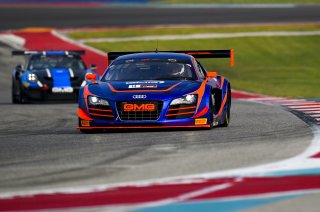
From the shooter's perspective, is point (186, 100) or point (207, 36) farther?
point (207, 36)

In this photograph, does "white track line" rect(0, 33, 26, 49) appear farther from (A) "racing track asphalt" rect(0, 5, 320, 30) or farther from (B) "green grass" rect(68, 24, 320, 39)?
(A) "racing track asphalt" rect(0, 5, 320, 30)

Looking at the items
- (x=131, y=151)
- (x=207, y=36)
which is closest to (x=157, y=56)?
(x=131, y=151)

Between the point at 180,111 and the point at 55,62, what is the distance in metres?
11.8

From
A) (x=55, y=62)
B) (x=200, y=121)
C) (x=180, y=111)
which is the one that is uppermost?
(x=180, y=111)

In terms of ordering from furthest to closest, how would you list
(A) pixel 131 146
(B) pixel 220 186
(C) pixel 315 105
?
(C) pixel 315 105 < (A) pixel 131 146 < (B) pixel 220 186

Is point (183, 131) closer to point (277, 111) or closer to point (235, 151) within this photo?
point (235, 151)

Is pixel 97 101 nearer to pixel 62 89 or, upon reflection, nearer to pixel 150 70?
pixel 150 70

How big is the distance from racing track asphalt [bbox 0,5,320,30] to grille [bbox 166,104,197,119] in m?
29.9

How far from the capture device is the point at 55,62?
23.9 m

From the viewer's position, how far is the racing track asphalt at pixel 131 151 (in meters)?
8.05

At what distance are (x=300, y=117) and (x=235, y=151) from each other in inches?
219

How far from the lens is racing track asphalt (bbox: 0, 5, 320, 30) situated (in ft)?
145

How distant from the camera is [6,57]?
1298 inches

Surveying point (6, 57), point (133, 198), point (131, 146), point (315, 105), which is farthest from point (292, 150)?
point (6, 57)
